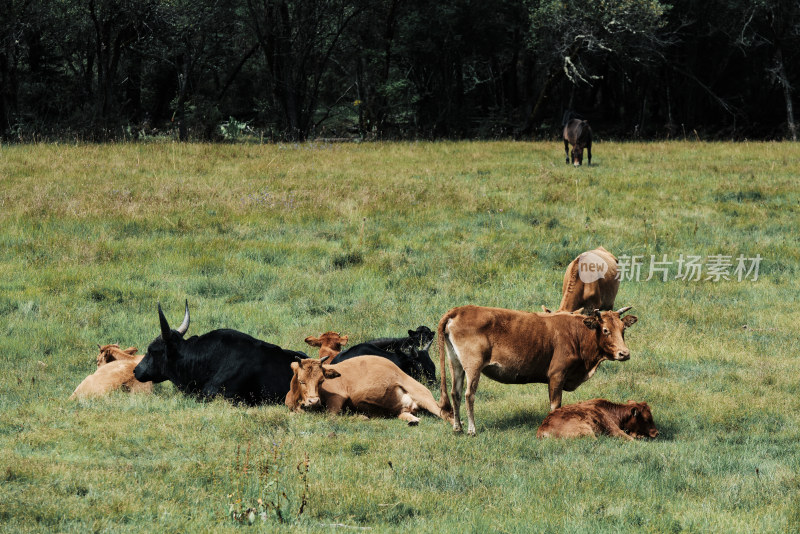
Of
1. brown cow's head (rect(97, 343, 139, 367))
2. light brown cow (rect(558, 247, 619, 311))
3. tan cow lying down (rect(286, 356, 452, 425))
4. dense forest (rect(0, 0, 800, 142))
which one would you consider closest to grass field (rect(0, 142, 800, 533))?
tan cow lying down (rect(286, 356, 452, 425))

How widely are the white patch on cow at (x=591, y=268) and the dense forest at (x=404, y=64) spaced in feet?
65.9

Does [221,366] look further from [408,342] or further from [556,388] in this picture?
[556,388]

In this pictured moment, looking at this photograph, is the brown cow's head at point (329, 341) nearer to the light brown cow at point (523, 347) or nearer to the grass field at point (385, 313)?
the grass field at point (385, 313)

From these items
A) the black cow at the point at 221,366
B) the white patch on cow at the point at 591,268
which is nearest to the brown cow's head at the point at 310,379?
the black cow at the point at 221,366

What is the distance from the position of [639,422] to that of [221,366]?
4734mm

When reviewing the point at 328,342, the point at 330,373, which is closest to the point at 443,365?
the point at 330,373

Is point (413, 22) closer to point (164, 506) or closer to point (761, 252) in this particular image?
point (761, 252)

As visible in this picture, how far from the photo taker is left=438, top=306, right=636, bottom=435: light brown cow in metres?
8.99

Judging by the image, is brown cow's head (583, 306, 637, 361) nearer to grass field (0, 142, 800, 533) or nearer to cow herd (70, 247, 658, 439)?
cow herd (70, 247, 658, 439)

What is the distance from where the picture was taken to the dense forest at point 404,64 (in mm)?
33875

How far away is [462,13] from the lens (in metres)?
38.8

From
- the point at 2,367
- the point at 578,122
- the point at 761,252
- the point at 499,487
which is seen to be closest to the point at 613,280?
the point at 761,252

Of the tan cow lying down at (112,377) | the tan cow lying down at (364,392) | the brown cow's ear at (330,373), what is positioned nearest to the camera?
the brown cow's ear at (330,373)

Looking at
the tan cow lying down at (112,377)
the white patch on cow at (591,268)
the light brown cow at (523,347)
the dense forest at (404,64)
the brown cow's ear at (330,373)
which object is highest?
the dense forest at (404,64)
